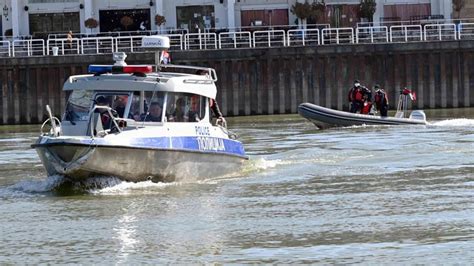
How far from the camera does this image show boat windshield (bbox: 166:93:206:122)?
20.9m

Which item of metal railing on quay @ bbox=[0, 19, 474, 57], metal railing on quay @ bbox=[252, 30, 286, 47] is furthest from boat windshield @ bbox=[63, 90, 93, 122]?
metal railing on quay @ bbox=[252, 30, 286, 47]

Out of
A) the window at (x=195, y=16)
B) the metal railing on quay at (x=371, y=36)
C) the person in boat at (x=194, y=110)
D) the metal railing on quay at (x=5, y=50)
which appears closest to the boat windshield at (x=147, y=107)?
the person in boat at (x=194, y=110)

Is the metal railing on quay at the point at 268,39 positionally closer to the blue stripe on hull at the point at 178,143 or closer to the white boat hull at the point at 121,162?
the blue stripe on hull at the point at 178,143

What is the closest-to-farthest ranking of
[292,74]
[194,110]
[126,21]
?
[194,110] < [292,74] < [126,21]

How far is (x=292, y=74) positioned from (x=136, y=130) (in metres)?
28.9

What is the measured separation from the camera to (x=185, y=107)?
69.7ft

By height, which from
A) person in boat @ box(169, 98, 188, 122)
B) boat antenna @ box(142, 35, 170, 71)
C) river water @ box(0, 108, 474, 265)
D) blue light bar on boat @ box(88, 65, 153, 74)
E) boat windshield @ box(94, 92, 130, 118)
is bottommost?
river water @ box(0, 108, 474, 265)

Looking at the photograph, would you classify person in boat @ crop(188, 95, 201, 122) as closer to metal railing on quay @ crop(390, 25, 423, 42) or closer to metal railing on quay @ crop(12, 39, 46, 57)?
metal railing on quay @ crop(12, 39, 46, 57)

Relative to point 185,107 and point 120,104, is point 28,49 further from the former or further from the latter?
point 120,104

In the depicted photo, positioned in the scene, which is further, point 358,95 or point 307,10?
point 307,10

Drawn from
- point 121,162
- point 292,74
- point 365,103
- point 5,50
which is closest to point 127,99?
point 121,162

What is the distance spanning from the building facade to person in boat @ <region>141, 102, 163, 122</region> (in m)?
38.1

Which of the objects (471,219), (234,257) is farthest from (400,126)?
(234,257)

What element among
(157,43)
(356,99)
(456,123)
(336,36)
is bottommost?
(456,123)
